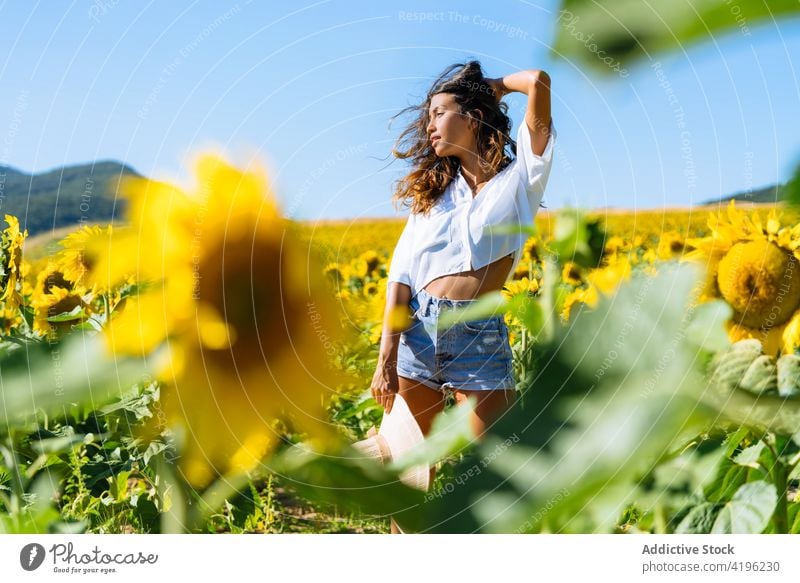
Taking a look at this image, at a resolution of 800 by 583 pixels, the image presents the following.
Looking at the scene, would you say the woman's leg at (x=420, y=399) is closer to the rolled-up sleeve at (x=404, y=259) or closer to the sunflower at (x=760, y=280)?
the rolled-up sleeve at (x=404, y=259)

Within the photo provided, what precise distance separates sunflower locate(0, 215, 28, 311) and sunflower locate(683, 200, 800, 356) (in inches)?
21.6

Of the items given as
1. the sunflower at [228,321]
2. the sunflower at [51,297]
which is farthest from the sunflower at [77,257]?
the sunflower at [228,321]

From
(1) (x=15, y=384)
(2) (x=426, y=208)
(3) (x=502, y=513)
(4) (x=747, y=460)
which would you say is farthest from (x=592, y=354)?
(2) (x=426, y=208)

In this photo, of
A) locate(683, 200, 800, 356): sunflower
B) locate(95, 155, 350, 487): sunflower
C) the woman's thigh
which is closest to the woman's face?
the woman's thigh

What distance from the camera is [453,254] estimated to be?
765 mm

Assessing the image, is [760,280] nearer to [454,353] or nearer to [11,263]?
[454,353]

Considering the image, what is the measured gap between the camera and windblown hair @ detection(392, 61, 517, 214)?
0.70m

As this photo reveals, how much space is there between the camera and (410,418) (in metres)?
0.28

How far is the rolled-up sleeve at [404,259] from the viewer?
2.56ft

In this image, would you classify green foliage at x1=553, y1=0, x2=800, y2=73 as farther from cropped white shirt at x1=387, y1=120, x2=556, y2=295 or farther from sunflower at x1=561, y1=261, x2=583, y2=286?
sunflower at x1=561, y1=261, x2=583, y2=286

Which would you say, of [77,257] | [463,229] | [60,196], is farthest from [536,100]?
[77,257]

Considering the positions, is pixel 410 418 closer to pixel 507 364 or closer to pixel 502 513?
pixel 502 513

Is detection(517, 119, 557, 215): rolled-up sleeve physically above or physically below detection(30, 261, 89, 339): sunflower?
above

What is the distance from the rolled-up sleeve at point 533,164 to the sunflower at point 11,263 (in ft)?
1.40
